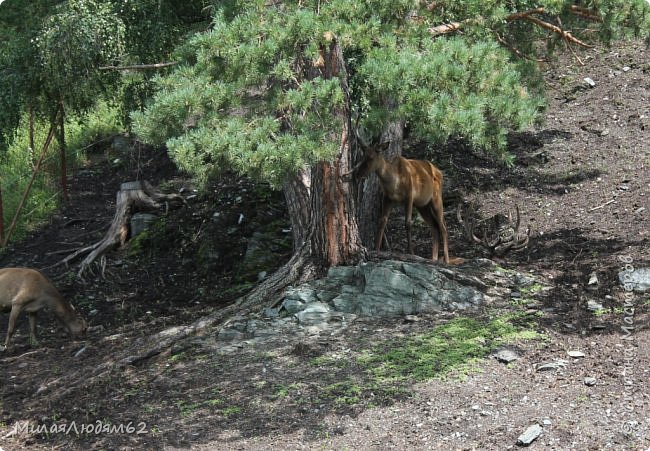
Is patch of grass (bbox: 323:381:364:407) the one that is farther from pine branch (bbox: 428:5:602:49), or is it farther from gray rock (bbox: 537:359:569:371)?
pine branch (bbox: 428:5:602:49)

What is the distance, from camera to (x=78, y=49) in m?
10.3

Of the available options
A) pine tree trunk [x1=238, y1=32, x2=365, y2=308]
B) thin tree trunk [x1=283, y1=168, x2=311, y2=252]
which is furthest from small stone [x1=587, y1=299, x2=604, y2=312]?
thin tree trunk [x1=283, y1=168, x2=311, y2=252]

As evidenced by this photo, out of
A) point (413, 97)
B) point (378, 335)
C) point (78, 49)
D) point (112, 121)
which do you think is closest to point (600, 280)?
A: point (378, 335)

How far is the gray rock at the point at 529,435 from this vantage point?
652 centimetres

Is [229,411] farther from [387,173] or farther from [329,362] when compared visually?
[387,173]

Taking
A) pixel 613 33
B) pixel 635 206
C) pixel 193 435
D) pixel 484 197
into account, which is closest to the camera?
pixel 193 435

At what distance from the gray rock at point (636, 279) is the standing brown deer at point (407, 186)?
2.10 meters

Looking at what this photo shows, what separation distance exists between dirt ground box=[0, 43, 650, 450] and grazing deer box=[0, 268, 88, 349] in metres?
0.27

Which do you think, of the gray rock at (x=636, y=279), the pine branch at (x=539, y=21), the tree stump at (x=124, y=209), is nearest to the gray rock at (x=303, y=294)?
the pine branch at (x=539, y=21)

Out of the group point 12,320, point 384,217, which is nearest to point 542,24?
point 384,217

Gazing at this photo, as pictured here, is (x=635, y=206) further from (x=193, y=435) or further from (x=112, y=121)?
(x=112, y=121)

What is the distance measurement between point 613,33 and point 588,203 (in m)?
2.87

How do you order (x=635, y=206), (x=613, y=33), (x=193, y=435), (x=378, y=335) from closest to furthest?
Result: (x=193, y=435) → (x=378, y=335) → (x=613, y=33) → (x=635, y=206)

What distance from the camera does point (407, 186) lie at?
1023 centimetres
